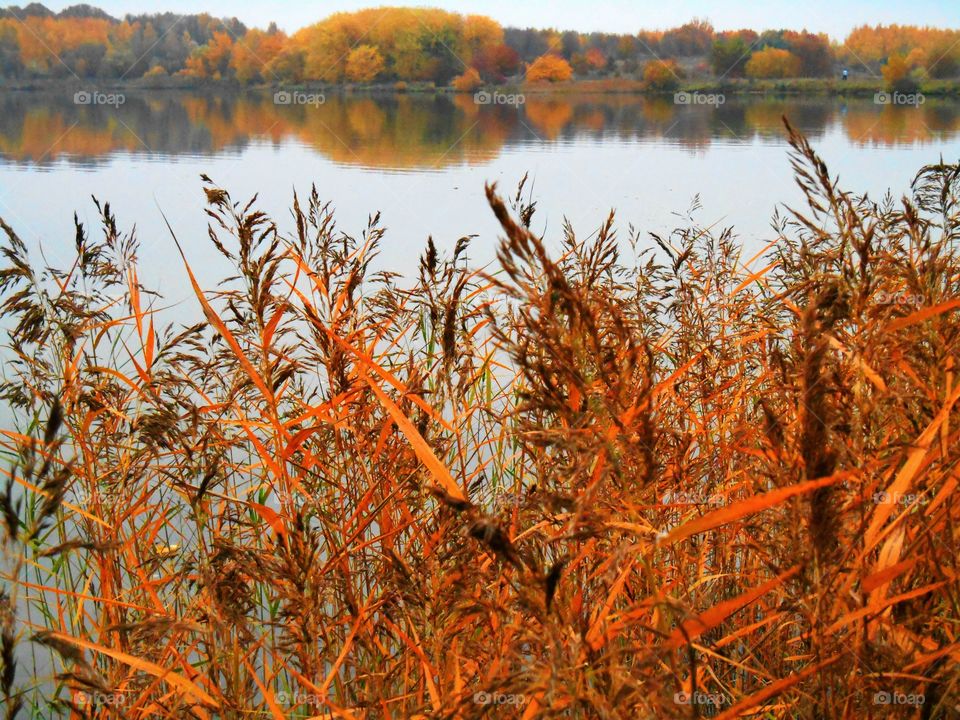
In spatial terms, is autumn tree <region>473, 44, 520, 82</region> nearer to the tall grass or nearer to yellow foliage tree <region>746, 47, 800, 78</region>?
yellow foliage tree <region>746, 47, 800, 78</region>

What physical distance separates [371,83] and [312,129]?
13.0 metres

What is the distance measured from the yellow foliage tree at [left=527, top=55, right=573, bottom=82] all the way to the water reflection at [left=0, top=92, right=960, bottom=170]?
1303 millimetres

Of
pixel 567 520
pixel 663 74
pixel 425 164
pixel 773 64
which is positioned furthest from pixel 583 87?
pixel 567 520

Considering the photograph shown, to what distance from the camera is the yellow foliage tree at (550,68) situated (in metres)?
27.8

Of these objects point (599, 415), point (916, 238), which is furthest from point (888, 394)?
point (916, 238)

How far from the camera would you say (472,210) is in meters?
7.79

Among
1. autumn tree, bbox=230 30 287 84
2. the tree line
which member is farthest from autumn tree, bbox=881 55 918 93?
autumn tree, bbox=230 30 287 84

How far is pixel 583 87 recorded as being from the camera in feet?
106

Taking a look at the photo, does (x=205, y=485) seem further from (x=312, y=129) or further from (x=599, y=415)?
(x=312, y=129)

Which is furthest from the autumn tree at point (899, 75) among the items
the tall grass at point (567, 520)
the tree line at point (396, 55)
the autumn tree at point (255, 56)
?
the tall grass at point (567, 520)

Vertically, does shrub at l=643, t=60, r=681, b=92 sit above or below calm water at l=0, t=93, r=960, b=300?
above

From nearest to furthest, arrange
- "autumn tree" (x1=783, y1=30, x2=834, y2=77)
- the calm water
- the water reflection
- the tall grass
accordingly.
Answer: the tall grass
the calm water
the water reflection
"autumn tree" (x1=783, y1=30, x2=834, y2=77)

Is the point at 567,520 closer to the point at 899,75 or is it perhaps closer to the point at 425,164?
the point at 425,164

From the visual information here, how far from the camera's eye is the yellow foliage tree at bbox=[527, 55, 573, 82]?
27.8 meters
